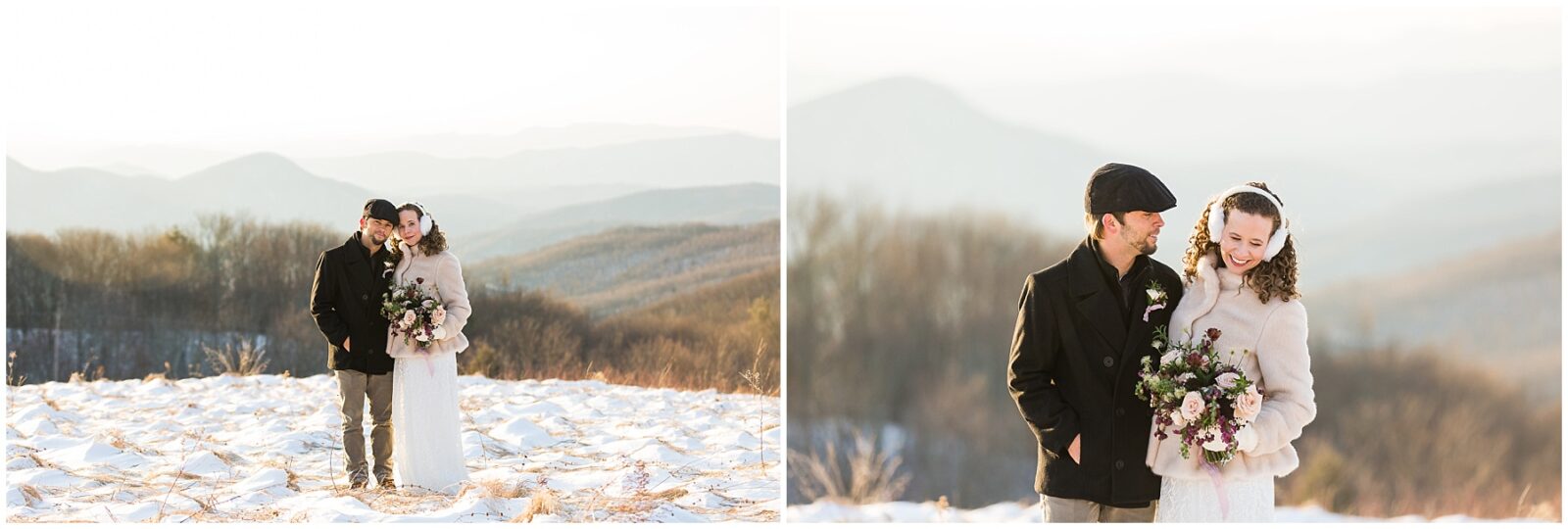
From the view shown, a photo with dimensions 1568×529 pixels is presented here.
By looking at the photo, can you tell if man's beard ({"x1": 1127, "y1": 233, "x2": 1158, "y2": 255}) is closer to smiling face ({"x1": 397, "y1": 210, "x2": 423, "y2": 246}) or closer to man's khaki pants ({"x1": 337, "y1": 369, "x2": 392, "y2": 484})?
smiling face ({"x1": 397, "y1": 210, "x2": 423, "y2": 246})

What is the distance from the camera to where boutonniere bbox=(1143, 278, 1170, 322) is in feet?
10.8

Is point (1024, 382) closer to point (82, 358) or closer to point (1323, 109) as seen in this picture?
point (1323, 109)

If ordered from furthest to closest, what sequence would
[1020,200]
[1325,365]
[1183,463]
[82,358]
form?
[82,358]
[1020,200]
[1325,365]
[1183,463]

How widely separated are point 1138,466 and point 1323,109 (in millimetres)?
7685

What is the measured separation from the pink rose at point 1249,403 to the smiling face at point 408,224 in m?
3.53

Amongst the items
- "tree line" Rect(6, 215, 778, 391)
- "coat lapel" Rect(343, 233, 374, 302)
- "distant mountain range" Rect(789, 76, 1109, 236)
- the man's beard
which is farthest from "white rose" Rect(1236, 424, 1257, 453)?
"tree line" Rect(6, 215, 778, 391)

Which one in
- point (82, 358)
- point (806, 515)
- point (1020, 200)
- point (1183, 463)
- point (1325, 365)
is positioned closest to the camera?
point (1183, 463)

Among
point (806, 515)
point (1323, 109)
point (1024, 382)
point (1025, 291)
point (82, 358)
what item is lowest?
point (806, 515)

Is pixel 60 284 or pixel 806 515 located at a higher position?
pixel 60 284

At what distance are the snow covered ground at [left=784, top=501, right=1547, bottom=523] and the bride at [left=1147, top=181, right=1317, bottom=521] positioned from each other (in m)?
5.50

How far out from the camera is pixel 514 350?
12.1m

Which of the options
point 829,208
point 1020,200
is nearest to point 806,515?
point 829,208

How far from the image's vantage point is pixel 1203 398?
10.4ft

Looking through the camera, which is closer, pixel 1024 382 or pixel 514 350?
pixel 1024 382
